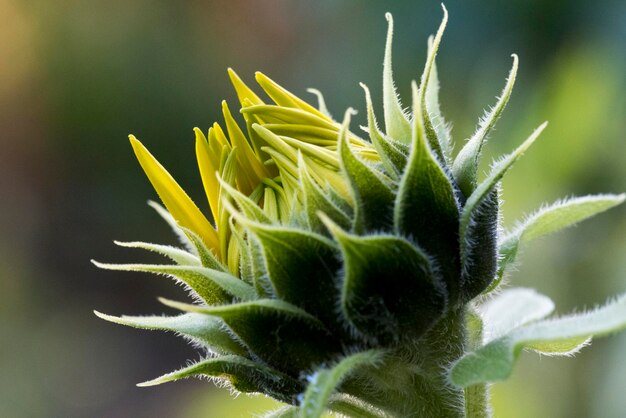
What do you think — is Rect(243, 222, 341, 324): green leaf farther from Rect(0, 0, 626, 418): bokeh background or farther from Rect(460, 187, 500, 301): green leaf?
Rect(0, 0, 626, 418): bokeh background

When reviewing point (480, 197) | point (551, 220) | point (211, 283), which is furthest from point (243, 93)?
point (551, 220)

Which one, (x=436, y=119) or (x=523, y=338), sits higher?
(x=436, y=119)

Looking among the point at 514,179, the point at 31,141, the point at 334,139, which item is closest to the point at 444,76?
the point at 514,179

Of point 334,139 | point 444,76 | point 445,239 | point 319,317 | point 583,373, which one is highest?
point 444,76

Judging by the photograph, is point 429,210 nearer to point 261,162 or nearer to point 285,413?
point 261,162

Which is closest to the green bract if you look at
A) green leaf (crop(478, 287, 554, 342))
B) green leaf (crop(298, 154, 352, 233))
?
green leaf (crop(298, 154, 352, 233))

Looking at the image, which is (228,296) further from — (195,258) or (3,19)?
(3,19)
